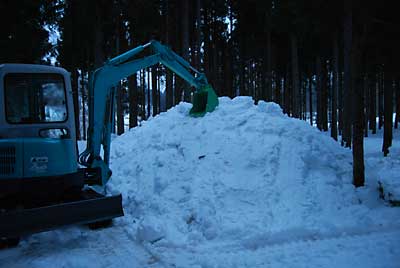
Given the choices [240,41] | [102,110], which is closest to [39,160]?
[102,110]

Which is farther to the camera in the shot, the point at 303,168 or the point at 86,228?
the point at 303,168

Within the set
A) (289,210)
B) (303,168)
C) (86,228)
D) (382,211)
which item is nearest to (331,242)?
(289,210)

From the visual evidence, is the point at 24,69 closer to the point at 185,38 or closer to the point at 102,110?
the point at 102,110

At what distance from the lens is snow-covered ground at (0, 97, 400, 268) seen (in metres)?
4.90

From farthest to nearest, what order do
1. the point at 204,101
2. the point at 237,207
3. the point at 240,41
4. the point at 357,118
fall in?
1. the point at 240,41
2. the point at 204,101
3. the point at 357,118
4. the point at 237,207

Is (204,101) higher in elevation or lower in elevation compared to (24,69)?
lower

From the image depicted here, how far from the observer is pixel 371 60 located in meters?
9.96

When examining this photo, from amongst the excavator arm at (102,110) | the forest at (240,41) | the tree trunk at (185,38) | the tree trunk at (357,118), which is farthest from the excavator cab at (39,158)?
the tree trunk at (185,38)

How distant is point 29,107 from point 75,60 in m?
20.1

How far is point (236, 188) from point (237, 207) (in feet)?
1.81

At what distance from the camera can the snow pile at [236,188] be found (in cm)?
559

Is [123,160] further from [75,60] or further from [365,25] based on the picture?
[75,60]

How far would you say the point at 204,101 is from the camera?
10.1 meters

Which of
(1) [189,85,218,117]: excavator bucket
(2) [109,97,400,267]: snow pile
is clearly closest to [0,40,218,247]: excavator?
(2) [109,97,400,267]: snow pile
